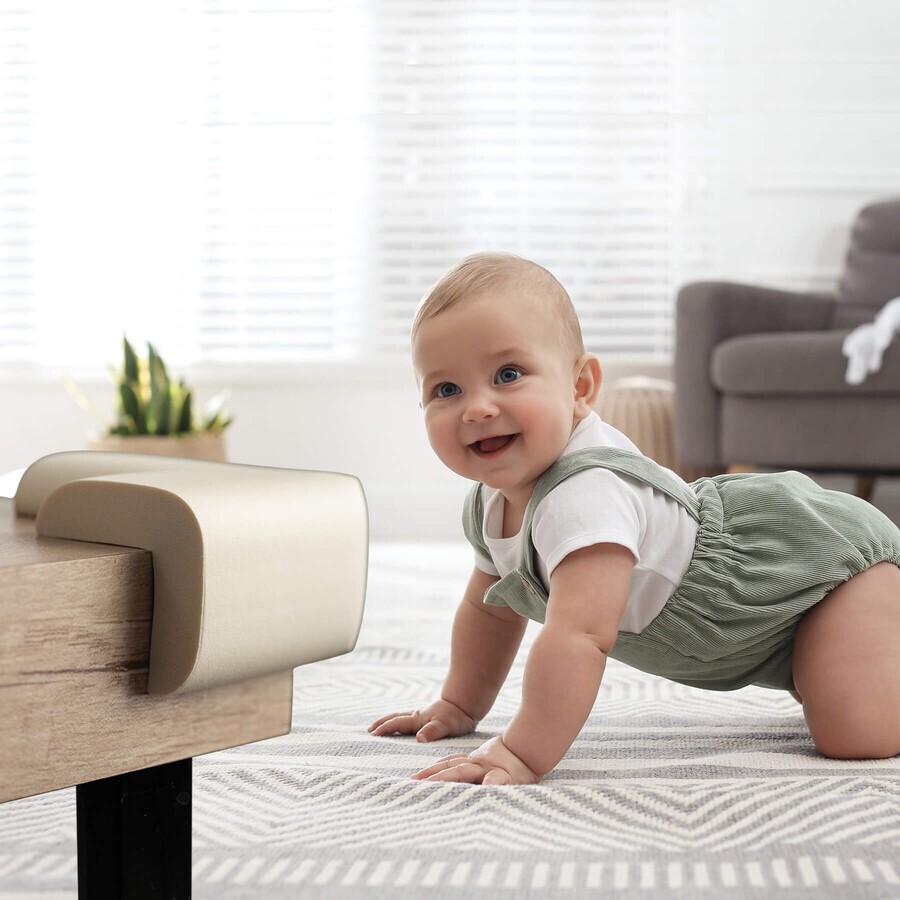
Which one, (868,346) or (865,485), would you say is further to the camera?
(865,485)

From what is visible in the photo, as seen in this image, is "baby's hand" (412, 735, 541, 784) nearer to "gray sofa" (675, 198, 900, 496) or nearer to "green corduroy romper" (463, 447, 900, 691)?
"green corduroy romper" (463, 447, 900, 691)

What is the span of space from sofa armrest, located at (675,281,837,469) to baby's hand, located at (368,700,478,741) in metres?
1.77

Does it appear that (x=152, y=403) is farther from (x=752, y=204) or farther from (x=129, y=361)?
(x=752, y=204)

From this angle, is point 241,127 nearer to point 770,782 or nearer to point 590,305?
point 590,305

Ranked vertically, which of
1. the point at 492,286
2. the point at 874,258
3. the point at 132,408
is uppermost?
the point at 874,258

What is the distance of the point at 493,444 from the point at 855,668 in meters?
0.32

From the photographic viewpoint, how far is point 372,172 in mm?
3250

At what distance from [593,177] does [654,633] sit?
2647 mm

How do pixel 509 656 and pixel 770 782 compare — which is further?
pixel 509 656

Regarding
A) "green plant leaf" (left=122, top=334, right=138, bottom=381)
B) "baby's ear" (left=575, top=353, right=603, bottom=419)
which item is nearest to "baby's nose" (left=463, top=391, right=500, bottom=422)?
"baby's ear" (left=575, top=353, right=603, bottom=419)

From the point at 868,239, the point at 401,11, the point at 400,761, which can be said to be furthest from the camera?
the point at 401,11

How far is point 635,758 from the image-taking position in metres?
0.79

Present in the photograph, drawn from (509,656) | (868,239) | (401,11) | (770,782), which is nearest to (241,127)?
(401,11)

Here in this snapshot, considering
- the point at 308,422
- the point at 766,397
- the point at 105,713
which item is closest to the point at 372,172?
the point at 308,422
